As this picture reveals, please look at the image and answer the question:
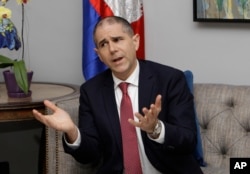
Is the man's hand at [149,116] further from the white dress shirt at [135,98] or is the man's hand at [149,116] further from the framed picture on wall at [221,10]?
the framed picture on wall at [221,10]

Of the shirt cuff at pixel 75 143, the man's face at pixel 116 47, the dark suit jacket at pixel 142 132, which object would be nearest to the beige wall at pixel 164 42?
the dark suit jacket at pixel 142 132

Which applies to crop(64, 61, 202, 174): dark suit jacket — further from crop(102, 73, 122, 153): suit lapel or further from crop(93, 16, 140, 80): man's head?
crop(93, 16, 140, 80): man's head

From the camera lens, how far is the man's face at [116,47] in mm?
1801

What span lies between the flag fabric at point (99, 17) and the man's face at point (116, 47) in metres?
0.64

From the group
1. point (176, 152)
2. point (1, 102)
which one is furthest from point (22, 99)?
point (176, 152)

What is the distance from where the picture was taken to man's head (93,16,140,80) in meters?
1.80

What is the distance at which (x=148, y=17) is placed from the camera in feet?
8.51

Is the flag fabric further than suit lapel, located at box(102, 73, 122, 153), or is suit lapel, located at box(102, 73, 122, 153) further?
the flag fabric

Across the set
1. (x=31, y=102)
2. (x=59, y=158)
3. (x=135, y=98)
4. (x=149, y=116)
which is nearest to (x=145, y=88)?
(x=135, y=98)

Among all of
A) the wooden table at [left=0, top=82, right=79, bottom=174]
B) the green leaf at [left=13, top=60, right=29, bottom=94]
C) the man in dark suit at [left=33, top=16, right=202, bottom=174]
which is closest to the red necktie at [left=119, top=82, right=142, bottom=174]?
the man in dark suit at [left=33, top=16, right=202, bottom=174]

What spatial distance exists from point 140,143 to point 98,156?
187mm

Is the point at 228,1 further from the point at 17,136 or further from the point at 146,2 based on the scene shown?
the point at 17,136

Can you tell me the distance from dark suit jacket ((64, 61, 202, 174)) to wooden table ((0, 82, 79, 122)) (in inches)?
13.9

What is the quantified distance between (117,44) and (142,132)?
0.37 metres
